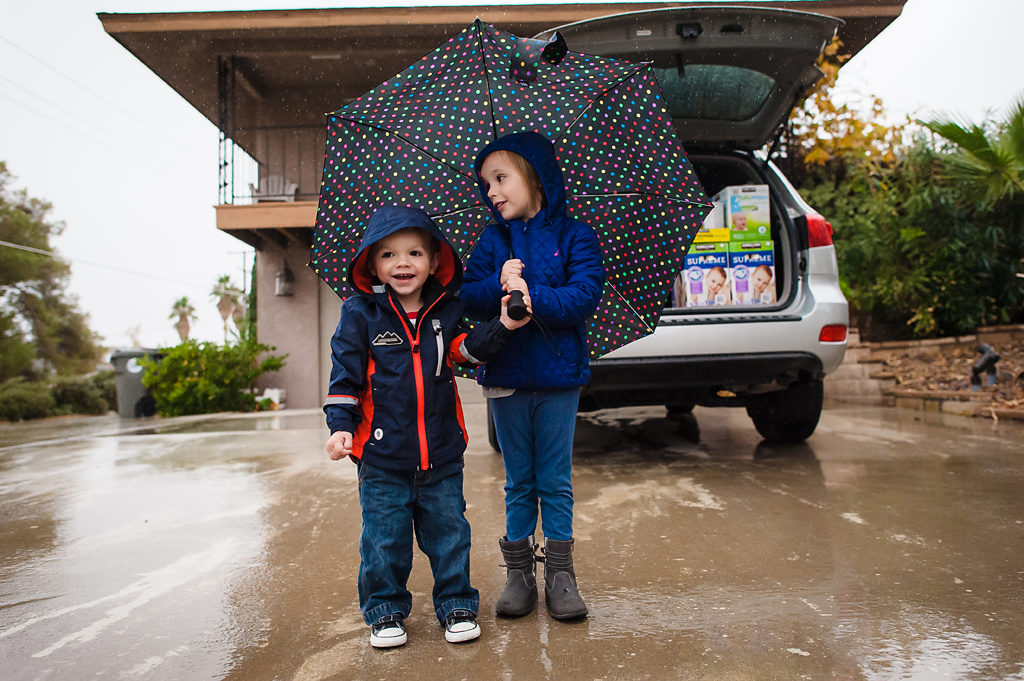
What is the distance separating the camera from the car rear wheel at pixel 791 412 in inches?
161

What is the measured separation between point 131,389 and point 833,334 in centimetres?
1048

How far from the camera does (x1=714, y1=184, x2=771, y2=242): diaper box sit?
385 cm

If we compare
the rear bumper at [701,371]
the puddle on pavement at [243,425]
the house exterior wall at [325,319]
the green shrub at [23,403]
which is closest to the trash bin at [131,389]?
the house exterior wall at [325,319]

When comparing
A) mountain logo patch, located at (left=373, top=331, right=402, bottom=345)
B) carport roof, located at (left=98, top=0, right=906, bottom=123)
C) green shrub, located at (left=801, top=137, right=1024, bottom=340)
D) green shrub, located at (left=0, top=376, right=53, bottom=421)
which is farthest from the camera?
green shrub, located at (left=0, top=376, right=53, bottom=421)

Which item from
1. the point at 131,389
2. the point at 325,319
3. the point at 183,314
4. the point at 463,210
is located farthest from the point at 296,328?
the point at 183,314

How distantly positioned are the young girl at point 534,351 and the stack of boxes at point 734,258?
73.0 inches

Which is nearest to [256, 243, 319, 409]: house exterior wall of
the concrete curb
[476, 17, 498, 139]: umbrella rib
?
the concrete curb

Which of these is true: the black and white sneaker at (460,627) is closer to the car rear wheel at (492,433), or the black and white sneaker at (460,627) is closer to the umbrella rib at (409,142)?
the umbrella rib at (409,142)

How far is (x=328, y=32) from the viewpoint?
8773 millimetres

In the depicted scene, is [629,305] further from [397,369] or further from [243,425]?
[243,425]

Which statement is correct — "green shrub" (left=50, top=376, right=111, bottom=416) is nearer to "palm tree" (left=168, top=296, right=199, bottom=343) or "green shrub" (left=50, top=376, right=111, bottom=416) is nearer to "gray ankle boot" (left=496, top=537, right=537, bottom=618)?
"gray ankle boot" (left=496, top=537, right=537, bottom=618)

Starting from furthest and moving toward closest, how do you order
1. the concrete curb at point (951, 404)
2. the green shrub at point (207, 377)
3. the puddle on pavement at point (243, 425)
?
the green shrub at point (207, 377)
the puddle on pavement at point (243, 425)
the concrete curb at point (951, 404)

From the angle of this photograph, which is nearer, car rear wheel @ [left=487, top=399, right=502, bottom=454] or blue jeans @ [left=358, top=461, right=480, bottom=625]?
blue jeans @ [left=358, top=461, right=480, bottom=625]

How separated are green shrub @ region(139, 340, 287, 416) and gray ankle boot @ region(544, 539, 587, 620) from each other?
7.95 m
